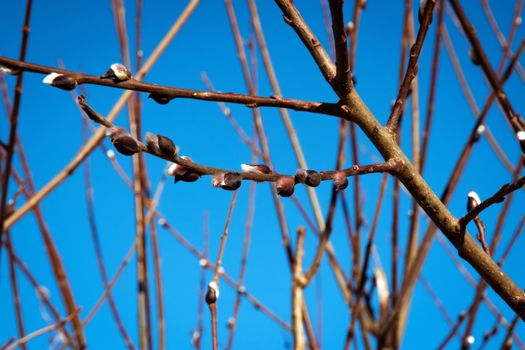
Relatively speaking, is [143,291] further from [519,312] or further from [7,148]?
[519,312]

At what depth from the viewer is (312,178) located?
0.57m

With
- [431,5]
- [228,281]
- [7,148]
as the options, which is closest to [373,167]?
[431,5]

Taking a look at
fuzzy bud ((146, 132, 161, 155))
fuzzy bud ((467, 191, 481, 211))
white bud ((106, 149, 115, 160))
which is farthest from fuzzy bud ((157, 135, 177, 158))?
white bud ((106, 149, 115, 160))

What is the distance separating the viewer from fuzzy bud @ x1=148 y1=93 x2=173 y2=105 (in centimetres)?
61

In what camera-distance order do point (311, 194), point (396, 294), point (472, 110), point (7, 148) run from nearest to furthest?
point (7, 148)
point (396, 294)
point (311, 194)
point (472, 110)

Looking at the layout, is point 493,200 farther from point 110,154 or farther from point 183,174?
point 110,154

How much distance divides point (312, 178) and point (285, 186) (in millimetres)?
31

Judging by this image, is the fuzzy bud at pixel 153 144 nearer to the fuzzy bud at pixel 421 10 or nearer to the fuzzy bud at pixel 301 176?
the fuzzy bud at pixel 301 176

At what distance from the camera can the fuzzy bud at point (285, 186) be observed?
22.0 inches

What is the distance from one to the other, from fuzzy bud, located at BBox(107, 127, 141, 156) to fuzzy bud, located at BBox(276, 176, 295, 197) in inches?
6.2

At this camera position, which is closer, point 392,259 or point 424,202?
point 424,202

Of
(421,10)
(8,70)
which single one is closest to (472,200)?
(421,10)

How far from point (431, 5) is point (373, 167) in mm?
235

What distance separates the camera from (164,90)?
60 centimetres
